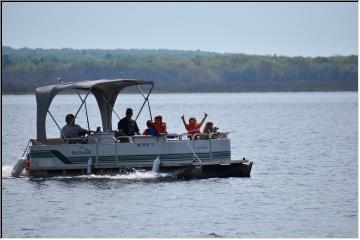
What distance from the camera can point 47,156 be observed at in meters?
29.1

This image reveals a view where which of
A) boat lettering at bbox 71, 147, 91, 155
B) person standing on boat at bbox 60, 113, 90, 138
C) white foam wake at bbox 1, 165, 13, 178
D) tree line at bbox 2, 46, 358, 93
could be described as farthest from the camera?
tree line at bbox 2, 46, 358, 93

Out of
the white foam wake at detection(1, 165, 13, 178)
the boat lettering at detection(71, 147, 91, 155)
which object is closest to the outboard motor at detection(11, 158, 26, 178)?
the white foam wake at detection(1, 165, 13, 178)

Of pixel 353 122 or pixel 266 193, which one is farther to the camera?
pixel 353 122

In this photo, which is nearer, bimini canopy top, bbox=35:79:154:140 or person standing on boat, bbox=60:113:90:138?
person standing on boat, bbox=60:113:90:138

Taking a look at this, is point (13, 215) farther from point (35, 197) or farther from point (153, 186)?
point (153, 186)

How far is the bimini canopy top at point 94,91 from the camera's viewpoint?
29281mm

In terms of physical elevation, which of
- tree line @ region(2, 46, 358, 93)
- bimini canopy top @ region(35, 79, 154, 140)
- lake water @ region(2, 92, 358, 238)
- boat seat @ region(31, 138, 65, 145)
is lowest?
lake water @ region(2, 92, 358, 238)

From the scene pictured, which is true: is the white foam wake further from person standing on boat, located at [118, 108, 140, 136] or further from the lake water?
person standing on boat, located at [118, 108, 140, 136]

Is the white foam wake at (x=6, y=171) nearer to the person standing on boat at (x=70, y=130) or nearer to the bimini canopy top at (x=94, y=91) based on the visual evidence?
the bimini canopy top at (x=94, y=91)

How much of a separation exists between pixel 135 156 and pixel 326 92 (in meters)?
145

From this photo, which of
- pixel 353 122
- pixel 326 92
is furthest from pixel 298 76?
pixel 353 122

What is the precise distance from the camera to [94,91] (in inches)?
1221

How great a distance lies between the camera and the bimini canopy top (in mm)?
29281

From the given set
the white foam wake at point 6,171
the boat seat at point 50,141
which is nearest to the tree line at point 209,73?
the white foam wake at point 6,171
